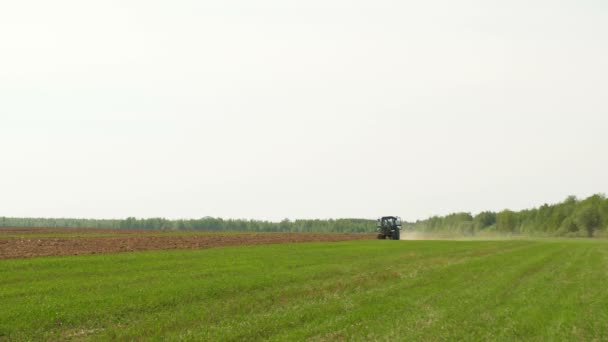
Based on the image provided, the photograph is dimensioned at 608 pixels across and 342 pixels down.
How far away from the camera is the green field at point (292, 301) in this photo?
55.1ft

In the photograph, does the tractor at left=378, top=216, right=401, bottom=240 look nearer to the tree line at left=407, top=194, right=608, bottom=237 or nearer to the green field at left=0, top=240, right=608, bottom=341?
the green field at left=0, top=240, right=608, bottom=341

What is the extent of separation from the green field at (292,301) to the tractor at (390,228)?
4821 cm

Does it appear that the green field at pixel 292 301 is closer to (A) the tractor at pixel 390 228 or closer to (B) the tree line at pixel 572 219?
(A) the tractor at pixel 390 228

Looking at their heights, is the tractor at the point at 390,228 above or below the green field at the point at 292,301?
above

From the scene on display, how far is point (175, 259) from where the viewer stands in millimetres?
39094

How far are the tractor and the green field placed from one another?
158ft

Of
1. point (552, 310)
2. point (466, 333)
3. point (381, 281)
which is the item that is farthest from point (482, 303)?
point (381, 281)

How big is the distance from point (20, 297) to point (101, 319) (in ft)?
18.7

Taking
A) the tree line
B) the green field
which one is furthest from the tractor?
the tree line

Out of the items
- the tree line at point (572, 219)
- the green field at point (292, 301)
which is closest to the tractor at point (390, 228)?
the green field at point (292, 301)

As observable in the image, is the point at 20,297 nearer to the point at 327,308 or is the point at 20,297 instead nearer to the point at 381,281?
the point at 327,308

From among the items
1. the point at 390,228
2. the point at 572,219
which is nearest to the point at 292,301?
the point at 390,228

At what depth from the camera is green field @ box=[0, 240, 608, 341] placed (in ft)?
55.1

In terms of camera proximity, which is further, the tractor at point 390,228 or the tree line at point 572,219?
the tree line at point 572,219
